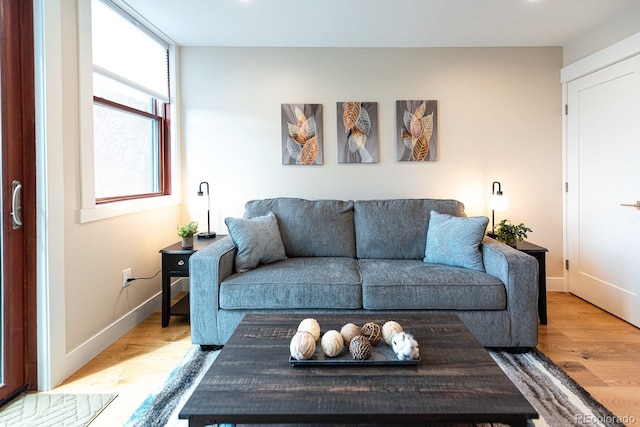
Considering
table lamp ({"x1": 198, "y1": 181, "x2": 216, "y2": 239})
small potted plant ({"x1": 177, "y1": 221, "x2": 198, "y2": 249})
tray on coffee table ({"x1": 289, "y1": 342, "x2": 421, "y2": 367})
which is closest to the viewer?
tray on coffee table ({"x1": 289, "y1": 342, "x2": 421, "y2": 367})

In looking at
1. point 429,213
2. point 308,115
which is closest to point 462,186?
point 429,213

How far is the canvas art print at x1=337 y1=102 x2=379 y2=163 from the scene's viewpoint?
3463 millimetres

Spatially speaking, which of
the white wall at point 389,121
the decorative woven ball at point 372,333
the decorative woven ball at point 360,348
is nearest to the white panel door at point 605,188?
the white wall at point 389,121

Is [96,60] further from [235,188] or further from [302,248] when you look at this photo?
[302,248]

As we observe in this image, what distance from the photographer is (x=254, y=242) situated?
2.59 metres

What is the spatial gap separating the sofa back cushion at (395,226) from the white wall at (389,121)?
45cm

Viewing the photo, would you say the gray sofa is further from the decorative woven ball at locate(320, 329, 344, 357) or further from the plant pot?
the decorative woven ball at locate(320, 329, 344, 357)

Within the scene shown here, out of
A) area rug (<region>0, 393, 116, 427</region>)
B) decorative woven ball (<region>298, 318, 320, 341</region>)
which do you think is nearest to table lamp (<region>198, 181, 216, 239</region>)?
area rug (<region>0, 393, 116, 427</region>)

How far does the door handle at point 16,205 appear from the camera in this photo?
183cm

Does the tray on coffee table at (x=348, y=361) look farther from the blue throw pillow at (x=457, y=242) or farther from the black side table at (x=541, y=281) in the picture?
the black side table at (x=541, y=281)

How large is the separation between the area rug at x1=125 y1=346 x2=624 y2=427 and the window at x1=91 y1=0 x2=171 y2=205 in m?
1.30

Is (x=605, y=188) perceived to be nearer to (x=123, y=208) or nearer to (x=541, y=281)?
(x=541, y=281)

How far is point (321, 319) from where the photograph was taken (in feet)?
6.05

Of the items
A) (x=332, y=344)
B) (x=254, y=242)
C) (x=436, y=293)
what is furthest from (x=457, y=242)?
(x=332, y=344)
